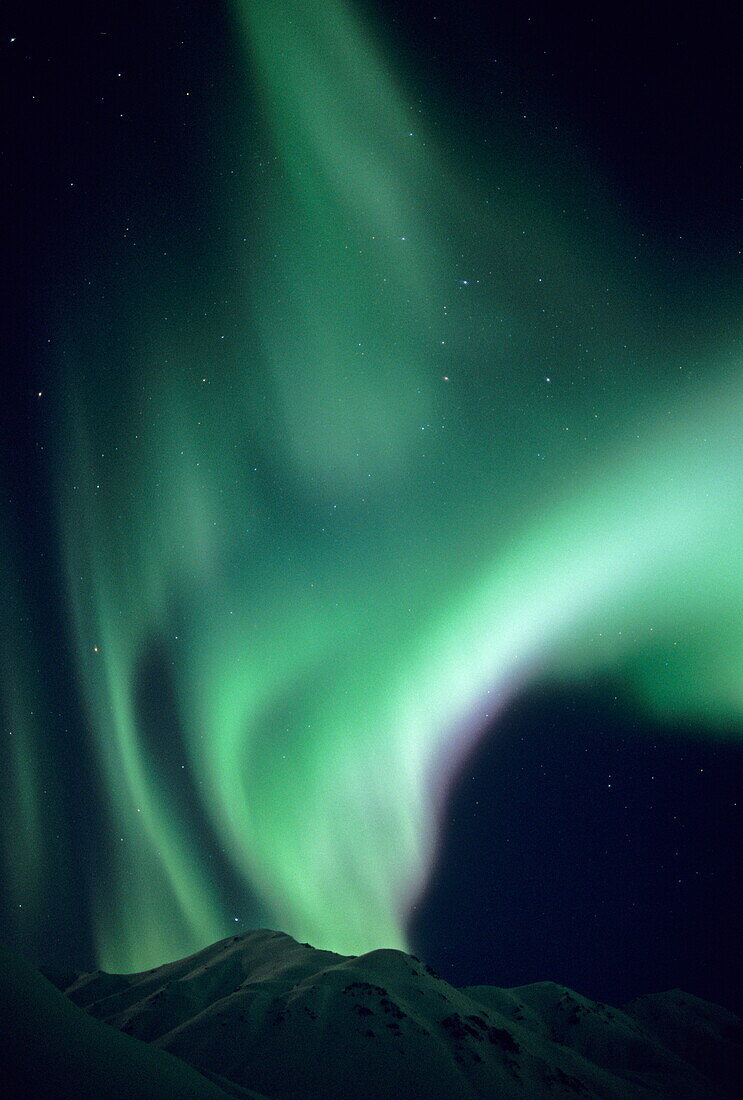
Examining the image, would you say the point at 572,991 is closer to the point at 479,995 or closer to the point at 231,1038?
the point at 479,995

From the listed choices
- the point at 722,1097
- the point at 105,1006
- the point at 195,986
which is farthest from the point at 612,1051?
the point at 105,1006

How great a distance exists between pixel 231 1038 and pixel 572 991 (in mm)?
68538

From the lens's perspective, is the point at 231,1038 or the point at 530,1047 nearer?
the point at 231,1038

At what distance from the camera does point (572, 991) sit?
86938mm

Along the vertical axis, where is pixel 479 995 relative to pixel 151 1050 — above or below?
below

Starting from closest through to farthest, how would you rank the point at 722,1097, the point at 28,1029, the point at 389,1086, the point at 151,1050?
the point at 28,1029, the point at 151,1050, the point at 389,1086, the point at 722,1097

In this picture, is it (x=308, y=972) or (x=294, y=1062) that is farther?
(x=308, y=972)

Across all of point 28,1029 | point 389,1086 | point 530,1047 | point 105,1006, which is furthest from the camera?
point 105,1006

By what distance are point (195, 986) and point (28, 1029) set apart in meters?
63.0

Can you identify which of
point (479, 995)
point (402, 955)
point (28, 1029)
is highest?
point (28, 1029)

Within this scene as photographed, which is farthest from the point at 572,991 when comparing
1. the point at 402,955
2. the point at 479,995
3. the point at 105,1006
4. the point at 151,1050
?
the point at 151,1050

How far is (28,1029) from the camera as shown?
372 inches

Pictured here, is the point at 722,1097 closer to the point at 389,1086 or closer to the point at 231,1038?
the point at 389,1086

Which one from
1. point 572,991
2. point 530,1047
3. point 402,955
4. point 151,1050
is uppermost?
point 151,1050
